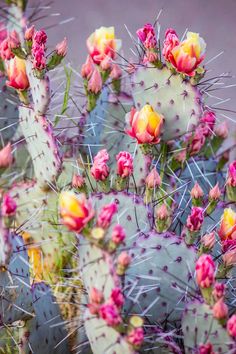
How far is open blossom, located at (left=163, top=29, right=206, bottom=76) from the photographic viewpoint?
137 centimetres

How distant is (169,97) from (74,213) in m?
0.47

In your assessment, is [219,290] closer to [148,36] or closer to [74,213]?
[74,213]

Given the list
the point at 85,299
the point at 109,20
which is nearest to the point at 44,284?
the point at 85,299

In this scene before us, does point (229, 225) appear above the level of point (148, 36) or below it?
below

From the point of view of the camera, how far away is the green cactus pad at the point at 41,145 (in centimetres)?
144

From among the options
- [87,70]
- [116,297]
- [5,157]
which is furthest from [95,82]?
[116,297]

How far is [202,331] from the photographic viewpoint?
1.15 metres

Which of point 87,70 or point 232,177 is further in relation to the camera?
point 87,70

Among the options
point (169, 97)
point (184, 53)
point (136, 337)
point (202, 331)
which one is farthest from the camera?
point (169, 97)

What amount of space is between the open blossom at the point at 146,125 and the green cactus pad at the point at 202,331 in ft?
1.08

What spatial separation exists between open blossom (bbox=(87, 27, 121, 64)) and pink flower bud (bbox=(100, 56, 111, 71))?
0.03 metres

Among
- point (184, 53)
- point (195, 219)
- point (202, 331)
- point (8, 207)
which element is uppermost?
point (184, 53)

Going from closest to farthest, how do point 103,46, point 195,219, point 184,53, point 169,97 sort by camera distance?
point 195,219 < point 184,53 < point 169,97 < point 103,46

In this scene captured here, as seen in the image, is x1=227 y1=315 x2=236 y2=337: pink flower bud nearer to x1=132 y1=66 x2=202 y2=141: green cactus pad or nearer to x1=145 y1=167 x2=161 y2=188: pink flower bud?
x1=145 y1=167 x2=161 y2=188: pink flower bud
